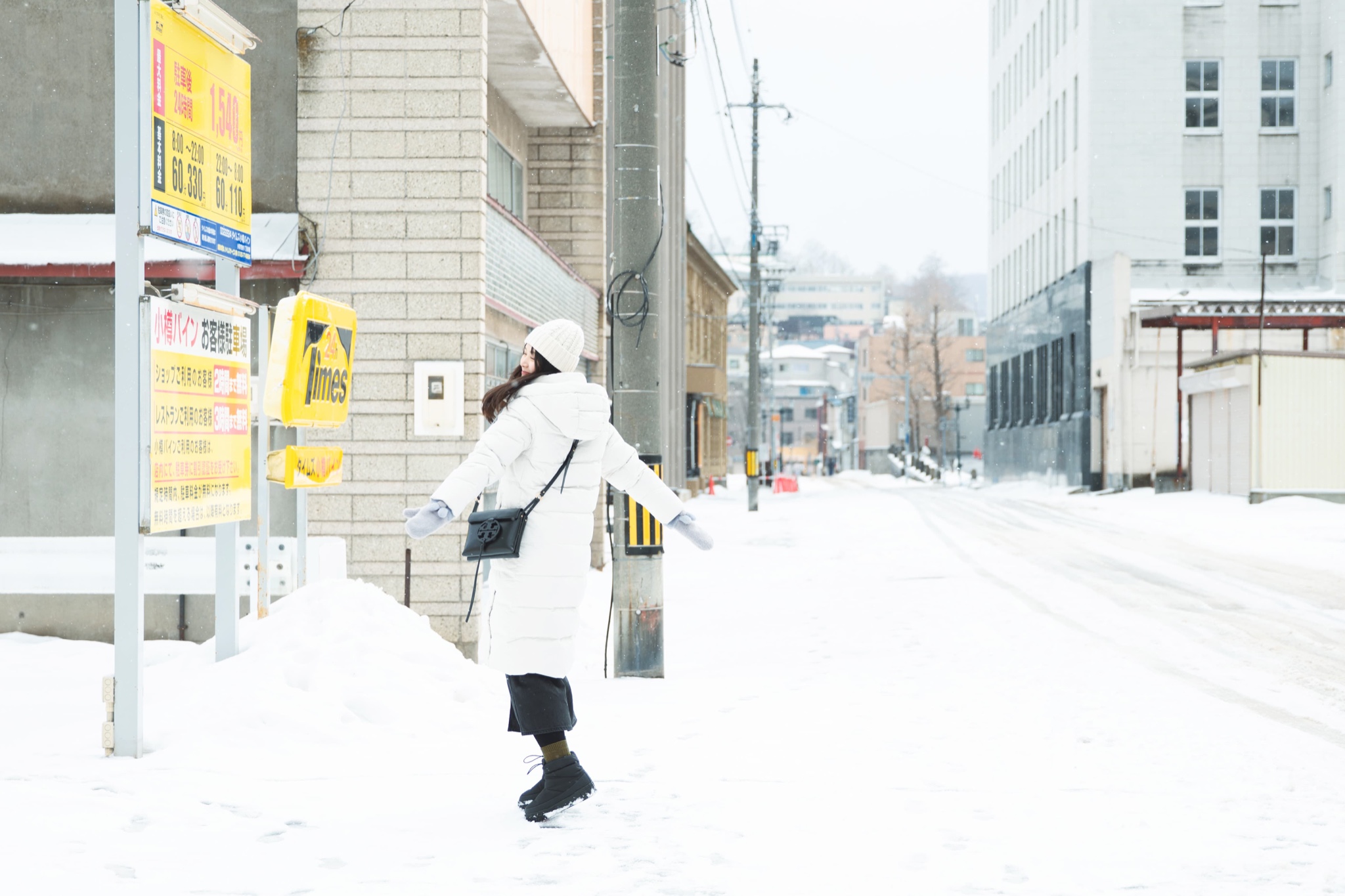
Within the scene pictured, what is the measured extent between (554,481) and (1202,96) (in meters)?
40.9

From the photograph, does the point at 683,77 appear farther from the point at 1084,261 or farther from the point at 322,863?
the point at 322,863

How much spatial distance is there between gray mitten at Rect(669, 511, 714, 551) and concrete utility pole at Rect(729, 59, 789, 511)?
23.8 m

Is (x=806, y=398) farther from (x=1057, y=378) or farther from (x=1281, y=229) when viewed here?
(x=1281, y=229)

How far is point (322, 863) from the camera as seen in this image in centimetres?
437

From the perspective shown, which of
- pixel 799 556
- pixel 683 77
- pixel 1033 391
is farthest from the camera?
pixel 1033 391

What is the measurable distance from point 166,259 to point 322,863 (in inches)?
269

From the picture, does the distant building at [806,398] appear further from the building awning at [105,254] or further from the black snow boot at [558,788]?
the black snow boot at [558,788]

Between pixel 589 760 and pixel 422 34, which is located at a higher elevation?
pixel 422 34

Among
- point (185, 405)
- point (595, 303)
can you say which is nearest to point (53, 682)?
point (185, 405)

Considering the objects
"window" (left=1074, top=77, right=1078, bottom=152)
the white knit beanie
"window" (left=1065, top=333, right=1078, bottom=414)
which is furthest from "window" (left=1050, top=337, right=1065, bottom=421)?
the white knit beanie

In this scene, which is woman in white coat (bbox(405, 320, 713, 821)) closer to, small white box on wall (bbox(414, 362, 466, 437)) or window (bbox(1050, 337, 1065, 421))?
small white box on wall (bbox(414, 362, 466, 437))

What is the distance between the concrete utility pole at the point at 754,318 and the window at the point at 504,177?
15.2 m

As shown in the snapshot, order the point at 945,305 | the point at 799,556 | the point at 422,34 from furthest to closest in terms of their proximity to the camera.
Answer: the point at 945,305 < the point at 799,556 < the point at 422,34

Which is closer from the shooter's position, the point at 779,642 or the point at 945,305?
the point at 779,642
